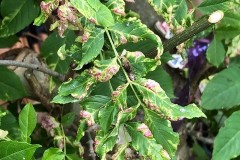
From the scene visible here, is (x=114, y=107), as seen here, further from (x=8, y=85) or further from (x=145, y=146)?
(x=8, y=85)

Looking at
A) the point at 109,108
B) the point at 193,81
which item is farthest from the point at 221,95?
the point at 109,108

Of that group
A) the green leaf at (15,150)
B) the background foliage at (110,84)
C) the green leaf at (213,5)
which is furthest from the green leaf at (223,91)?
the green leaf at (15,150)

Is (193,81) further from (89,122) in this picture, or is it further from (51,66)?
(89,122)

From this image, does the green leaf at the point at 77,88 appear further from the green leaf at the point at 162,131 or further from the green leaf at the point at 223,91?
the green leaf at the point at 223,91

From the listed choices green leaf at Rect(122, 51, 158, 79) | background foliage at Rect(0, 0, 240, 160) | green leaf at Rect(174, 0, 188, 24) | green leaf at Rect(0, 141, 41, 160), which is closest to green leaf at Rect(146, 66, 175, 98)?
background foliage at Rect(0, 0, 240, 160)

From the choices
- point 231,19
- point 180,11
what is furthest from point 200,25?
point 231,19
